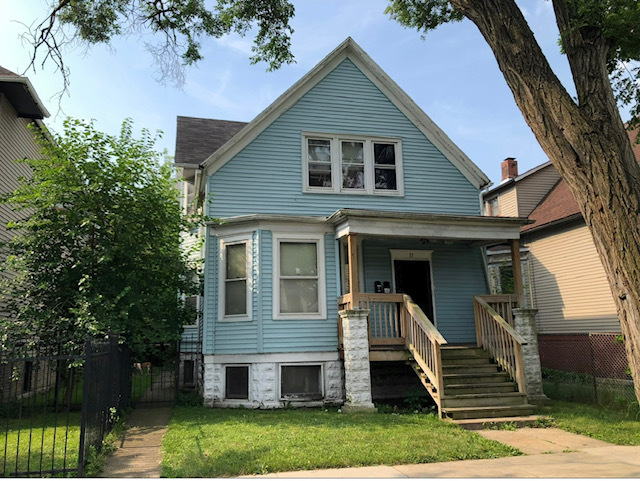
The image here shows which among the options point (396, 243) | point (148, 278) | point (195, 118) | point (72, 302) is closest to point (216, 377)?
point (148, 278)

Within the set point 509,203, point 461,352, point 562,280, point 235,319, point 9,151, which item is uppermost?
point 509,203

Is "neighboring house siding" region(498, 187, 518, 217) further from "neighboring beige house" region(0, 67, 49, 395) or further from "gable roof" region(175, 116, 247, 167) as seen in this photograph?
"neighboring beige house" region(0, 67, 49, 395)

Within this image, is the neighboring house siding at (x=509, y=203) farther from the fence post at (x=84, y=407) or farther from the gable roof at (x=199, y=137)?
the fence post at (x=84, y=407)

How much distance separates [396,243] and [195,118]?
31.8 ft

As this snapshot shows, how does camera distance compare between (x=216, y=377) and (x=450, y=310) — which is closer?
(x=216, y=377)

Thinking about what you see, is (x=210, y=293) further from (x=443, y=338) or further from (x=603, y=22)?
(x=603, y=22)

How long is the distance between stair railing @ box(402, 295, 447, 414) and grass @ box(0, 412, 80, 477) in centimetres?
623

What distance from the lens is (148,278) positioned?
38.3 feet

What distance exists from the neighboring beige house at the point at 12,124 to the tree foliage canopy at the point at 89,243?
236 cm

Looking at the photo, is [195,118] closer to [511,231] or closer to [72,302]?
[72,302]

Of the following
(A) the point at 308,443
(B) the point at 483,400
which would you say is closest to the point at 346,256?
(B) the point at 483,400

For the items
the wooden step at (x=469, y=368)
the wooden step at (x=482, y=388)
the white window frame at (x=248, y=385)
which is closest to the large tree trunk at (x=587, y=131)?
the wooden step at (x=482, y=388)

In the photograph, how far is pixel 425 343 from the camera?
10555 mm

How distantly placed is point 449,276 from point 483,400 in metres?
4.24
